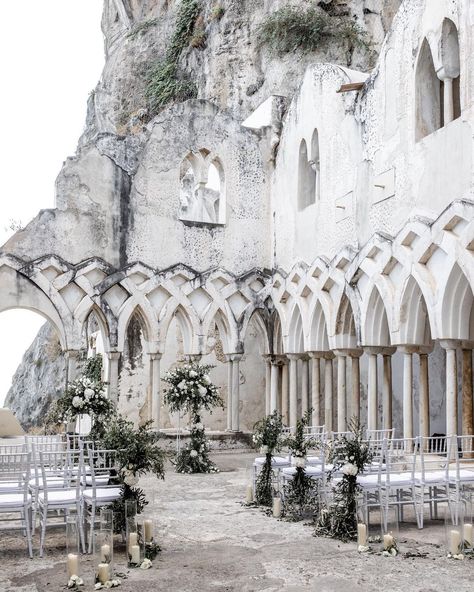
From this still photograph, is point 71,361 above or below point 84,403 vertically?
above

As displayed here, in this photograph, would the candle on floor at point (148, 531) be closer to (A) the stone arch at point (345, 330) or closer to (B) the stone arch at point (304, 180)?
(A) the stone arch at point (345, 330)

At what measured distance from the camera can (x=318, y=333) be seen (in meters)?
15.9

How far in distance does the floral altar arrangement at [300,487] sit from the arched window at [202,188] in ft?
29.4

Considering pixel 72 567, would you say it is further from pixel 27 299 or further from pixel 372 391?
pixel 27 299

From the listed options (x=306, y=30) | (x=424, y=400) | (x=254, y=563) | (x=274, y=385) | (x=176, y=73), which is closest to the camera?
(x=254, y=563)

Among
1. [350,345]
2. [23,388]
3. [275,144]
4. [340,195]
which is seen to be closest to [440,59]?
[340,195]

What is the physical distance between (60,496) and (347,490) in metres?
3.02

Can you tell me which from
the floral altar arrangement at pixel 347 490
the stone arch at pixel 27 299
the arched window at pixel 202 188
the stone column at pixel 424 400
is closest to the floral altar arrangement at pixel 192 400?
the stone arch at pixel 27 299

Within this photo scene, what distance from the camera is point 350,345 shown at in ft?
48.6

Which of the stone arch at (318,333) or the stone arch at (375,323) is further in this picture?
the stone arch at (318,333)

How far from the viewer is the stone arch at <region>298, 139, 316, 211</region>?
54.9 ft

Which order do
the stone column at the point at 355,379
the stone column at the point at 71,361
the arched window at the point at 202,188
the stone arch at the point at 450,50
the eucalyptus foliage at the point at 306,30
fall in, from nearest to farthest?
1. the stone arch at the point at 450,50
2. the stone column at the point at 355,379
3. the stone column at the point at 71,361
4. the arched window at the point at 202,188
5. the eucalyptus foliage at the point at 306,30

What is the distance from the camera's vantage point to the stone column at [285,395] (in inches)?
692

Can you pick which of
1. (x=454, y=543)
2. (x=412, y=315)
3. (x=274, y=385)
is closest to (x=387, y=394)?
(x=412, y=315)
